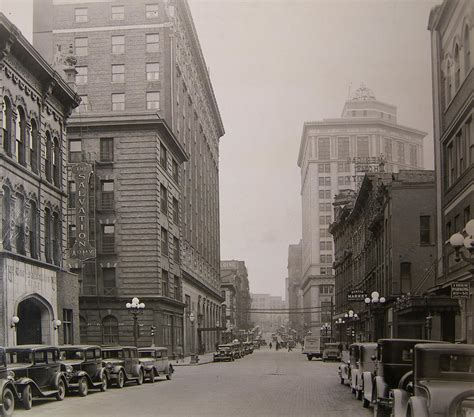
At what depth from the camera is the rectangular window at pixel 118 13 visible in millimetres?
52775

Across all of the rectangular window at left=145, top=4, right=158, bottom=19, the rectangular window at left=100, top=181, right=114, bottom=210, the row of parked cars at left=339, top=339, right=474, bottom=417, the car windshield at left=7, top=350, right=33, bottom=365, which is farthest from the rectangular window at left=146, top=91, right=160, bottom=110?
the row of parked cars at left=339, top=339, right=474, bottom=417

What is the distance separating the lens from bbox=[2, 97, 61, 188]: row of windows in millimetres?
32125

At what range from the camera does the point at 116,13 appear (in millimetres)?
53375

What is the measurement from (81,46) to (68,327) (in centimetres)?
2453

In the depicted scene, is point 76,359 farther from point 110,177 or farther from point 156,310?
point 156,310

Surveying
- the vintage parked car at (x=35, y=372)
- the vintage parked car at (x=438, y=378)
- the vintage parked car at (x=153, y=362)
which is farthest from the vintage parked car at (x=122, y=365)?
the vintage parked car at (x=438, y=378)

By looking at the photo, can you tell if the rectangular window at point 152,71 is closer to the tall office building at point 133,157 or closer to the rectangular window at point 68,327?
the tall office building at point 133,157

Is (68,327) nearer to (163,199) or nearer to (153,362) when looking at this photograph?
(153,362)

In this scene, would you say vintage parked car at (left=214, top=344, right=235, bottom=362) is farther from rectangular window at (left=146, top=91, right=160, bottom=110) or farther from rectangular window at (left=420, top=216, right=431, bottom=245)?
rectangular window at (left=420, top=216, right=431, bottom=245)

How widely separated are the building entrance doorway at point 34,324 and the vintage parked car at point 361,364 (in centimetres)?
1707

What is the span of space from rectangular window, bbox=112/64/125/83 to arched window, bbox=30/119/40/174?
23.5 meters

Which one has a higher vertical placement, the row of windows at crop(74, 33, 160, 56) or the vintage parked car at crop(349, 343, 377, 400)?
the row of windows at crop(74, 33, 160, 56)

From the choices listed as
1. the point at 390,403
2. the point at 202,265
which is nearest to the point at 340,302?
the point at 202,265

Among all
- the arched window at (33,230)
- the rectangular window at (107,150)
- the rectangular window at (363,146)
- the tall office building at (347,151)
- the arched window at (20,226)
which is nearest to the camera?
the tall office building at (347,151)
